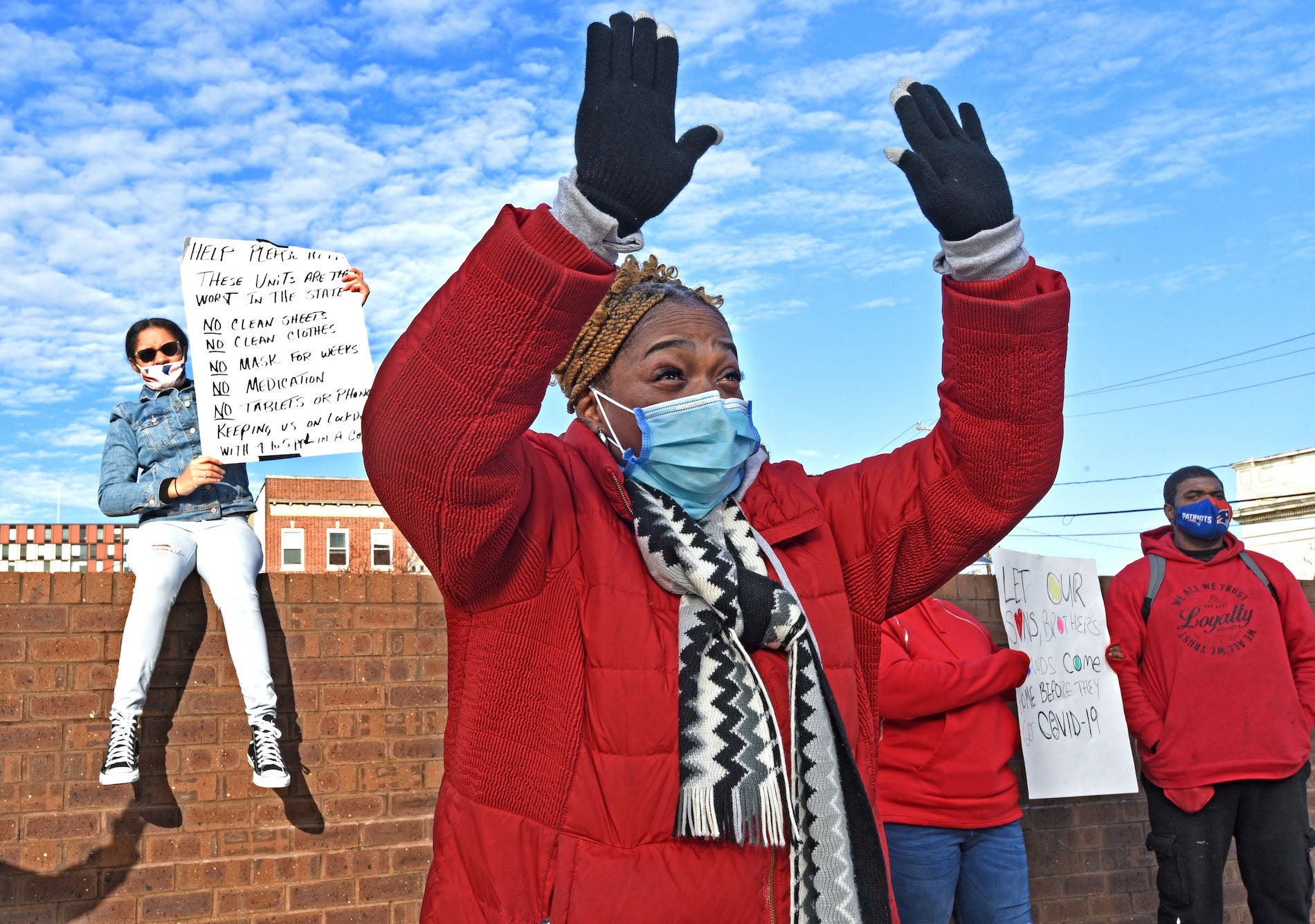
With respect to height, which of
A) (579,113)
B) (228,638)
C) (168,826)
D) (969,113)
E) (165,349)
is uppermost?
(165,349)

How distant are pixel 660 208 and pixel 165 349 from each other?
13.0 feet

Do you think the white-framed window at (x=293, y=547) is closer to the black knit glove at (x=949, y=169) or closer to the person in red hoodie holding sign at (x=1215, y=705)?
the person in red hoodie holding sign at (x=1215, y=705)

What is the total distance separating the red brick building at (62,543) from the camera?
61.9ft

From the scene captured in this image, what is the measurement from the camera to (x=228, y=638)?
4.71 meters

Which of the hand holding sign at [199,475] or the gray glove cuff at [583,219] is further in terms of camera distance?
the hand holding sign at [199,475]

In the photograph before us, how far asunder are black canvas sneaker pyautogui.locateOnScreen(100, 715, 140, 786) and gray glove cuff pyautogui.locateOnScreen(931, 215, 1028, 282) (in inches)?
152

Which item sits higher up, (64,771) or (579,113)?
(579,113)

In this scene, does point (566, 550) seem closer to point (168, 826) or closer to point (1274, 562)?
point (168, 826)

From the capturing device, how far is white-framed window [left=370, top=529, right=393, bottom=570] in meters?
41.0

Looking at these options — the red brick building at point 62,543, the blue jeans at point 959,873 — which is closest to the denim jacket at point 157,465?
the blue jeans at point 959,873

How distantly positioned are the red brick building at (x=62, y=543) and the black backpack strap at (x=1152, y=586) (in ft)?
56.6

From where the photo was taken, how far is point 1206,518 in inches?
207

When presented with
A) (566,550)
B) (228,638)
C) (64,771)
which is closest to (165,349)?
(228,638)

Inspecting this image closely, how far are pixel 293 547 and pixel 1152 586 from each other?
38.4 m
